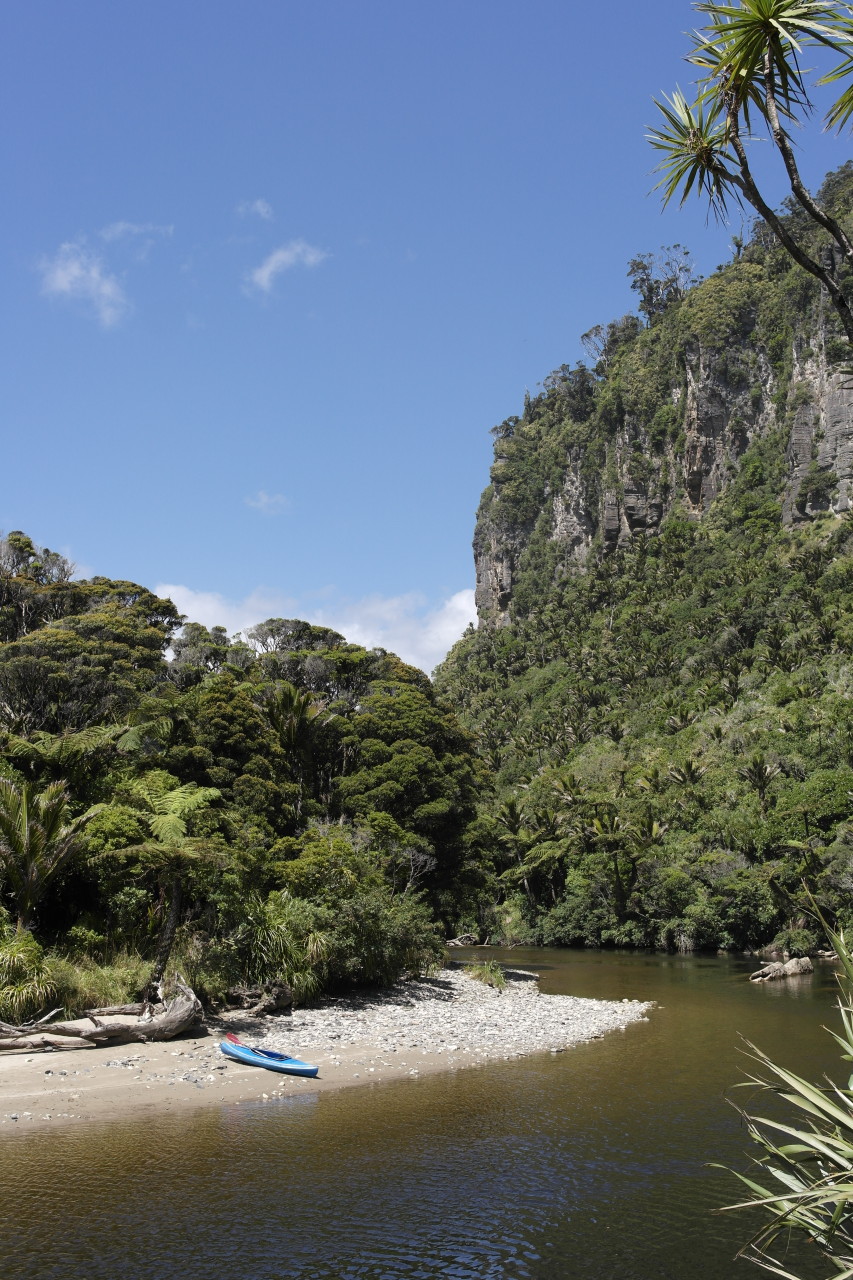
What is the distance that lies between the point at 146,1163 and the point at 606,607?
10672 cm

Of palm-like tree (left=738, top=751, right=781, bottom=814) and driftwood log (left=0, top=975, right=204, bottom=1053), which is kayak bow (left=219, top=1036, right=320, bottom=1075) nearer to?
driftwood log (left=0, top=975, right=204, bottom=1053)

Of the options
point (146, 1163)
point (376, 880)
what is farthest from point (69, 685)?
point (146, 1163)

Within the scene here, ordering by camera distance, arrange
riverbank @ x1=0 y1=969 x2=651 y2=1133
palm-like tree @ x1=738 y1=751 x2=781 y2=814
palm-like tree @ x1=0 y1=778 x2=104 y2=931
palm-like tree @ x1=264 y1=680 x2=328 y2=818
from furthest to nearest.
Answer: palm-like tree @ x1=738 y1=751 x2=781 y2=814 < palm-like tree @ x1=264 y1=680 x2=328 y2=818 < palm-like tree @ x1=0 y1=778 x2=104 y2=931 < riverbank @ x1=0 y1=969 x2=651 y2=1133

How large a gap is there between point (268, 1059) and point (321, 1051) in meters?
2.17

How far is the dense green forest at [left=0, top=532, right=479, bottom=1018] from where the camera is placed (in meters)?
17.5

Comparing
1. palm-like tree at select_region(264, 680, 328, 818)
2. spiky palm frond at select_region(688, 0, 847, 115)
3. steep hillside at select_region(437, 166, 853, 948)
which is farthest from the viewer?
steep hillside at select_region(437, 166, 853, 948)

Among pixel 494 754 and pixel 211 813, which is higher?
pixel 494 754

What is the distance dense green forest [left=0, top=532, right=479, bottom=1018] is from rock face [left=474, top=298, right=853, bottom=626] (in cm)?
7290

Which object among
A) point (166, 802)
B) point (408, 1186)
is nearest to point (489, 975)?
point (166, 802)

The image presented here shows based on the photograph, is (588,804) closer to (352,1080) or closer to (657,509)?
(352,1080)

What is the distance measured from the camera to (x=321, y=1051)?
57.0 ft

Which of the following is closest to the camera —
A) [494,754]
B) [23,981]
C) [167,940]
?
[23,981]

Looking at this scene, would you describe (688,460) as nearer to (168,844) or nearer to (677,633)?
(677,633)

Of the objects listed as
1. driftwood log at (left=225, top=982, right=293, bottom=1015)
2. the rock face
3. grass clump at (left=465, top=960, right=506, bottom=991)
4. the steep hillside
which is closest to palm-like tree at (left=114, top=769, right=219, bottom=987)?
driftwood log at (left=225, top=982, right=293, bottom=1015)
